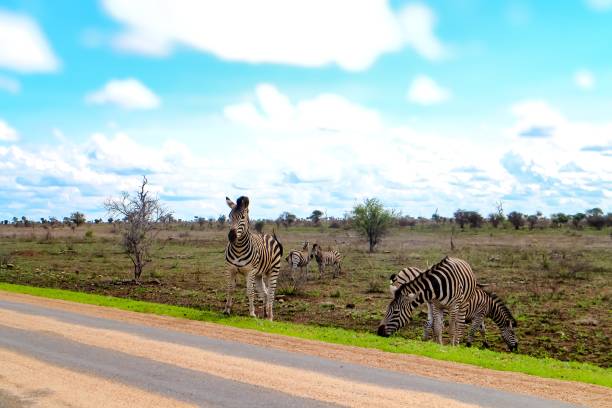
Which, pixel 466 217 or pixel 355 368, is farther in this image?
pixel 466 217

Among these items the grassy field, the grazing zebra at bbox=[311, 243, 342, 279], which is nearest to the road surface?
the grassy field

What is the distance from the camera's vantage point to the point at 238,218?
18.5 meters

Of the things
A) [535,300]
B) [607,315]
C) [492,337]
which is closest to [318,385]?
[492,337]

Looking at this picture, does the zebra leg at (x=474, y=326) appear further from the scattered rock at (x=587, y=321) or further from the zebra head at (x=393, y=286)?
the scattered rock at (x=587, y=321)

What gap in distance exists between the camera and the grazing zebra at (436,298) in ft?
55.6

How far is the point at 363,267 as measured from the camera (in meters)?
40.4

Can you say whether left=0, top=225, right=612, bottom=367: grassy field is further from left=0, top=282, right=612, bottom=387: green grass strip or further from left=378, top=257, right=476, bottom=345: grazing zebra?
left=0, top=282, right=612, bottom=387: green grass strip

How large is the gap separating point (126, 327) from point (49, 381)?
544 centimetres

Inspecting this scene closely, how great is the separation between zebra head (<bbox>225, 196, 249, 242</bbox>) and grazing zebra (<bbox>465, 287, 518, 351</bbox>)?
669 centimetres

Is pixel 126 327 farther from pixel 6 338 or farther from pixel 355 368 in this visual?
pixel 355 368

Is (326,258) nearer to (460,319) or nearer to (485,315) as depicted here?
(485,315)

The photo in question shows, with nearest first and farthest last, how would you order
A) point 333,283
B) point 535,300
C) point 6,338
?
point 6,338
point 535,300
point 333,283

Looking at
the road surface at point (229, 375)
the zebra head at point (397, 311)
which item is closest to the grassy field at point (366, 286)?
the zebra head at point (397, 311)

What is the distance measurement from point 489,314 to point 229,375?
10237mm
